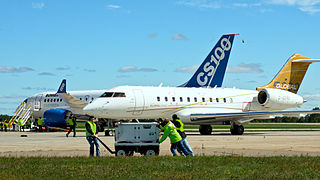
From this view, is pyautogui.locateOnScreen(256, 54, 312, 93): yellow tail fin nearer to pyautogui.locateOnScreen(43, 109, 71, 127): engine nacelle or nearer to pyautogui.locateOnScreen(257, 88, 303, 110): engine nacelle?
pyautogui.locateOnScreen(257, 88, 303, 110): engine nacelle

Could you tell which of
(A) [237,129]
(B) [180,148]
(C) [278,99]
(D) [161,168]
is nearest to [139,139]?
(B) [180,148]

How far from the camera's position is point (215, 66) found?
50844 millimetres

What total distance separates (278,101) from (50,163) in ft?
89.7

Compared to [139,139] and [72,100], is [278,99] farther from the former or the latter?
[139,139]

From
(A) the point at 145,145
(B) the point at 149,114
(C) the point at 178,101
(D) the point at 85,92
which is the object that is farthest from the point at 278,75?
(A) the point at 145,145

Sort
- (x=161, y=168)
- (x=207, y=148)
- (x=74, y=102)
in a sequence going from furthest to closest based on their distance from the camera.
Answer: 1. (x=74, y=102)
2. (x=207, y=148)
3. (x=161, y=168)

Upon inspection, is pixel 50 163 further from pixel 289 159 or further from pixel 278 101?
pixel 278 101

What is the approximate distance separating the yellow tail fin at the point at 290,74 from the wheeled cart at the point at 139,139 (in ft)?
88.2

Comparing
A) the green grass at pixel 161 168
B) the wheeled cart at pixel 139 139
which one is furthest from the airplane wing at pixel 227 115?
the green grass at pixel 161 168

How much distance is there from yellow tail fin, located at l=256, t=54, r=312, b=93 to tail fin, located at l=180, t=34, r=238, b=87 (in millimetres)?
9678

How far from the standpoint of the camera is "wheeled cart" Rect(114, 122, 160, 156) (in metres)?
16.4

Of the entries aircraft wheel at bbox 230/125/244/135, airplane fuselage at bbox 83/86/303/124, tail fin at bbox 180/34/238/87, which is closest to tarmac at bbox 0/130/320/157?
airplane fuselage at bbox 83/86/303/124

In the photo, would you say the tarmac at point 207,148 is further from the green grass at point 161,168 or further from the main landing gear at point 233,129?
the main landing gear at point 233,129

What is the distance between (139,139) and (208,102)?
21.2m
